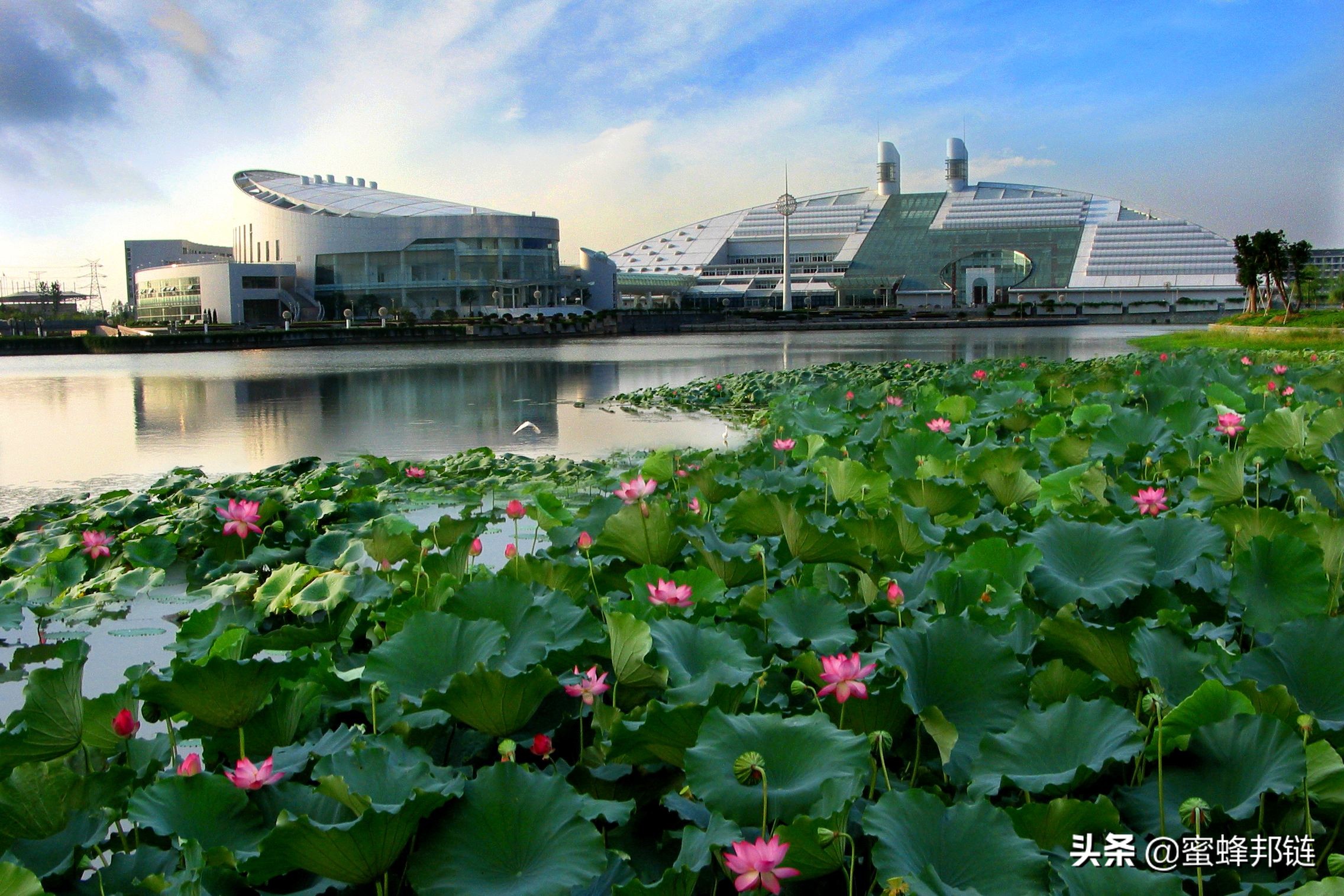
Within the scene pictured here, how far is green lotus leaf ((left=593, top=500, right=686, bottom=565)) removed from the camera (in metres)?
2.33

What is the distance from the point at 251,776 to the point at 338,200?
7050 cm

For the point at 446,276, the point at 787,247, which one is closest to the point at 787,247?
the point at 787,247

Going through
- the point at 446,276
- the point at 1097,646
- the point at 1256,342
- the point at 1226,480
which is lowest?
the point at 1097,646

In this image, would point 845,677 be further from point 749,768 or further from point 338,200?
point 338,200

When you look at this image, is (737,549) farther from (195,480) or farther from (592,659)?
(195,480)

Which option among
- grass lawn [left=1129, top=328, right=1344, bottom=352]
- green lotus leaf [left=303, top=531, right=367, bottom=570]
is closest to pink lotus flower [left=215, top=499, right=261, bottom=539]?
green lotus leaf [left=303, top=531, right=367, bottom=570]

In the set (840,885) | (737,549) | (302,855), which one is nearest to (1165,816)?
(840,885)

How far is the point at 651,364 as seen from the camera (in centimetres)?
2200

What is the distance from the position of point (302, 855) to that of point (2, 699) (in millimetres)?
1876

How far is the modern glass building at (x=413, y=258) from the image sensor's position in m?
60.1

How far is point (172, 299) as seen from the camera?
64.4 meters

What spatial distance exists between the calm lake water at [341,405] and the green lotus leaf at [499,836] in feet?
21.4

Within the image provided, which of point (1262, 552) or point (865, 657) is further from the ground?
point (1262, 552)

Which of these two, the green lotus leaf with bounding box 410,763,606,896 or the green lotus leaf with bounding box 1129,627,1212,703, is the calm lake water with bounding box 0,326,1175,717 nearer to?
the green lotus leaf with bounding box 410,763,606,896
